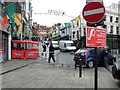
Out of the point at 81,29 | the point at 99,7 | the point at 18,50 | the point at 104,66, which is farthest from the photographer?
the point at 81,29

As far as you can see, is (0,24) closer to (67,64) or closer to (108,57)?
(67,64)

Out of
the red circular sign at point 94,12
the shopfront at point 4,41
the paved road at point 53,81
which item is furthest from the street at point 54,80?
the shopfront at point 4,41

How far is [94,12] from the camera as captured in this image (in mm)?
6910

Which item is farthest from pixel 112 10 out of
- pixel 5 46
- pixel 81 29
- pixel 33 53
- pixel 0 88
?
pixel 0 88

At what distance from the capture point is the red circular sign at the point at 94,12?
682cm

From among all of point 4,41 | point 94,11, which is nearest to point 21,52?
point 4,41

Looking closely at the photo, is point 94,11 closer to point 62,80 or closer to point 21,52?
point 62,80

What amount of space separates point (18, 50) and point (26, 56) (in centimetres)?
110

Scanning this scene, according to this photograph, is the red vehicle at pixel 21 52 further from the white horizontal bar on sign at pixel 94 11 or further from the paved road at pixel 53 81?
the white horizontal bar on sign at pixel 94 11

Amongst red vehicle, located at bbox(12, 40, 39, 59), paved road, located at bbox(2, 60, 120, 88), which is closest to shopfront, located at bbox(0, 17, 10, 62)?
red vehicle, located at bbox(12, 40, 39, 59)

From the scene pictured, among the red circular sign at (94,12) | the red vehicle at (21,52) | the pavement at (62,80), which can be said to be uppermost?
the red circular sign at (94,12)

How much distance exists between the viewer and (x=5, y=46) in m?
23.0

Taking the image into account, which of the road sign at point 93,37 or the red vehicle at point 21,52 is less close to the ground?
the road sign at point 93,37

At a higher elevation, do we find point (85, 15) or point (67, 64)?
point (85, 15)
